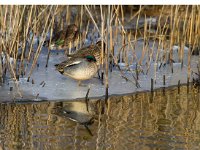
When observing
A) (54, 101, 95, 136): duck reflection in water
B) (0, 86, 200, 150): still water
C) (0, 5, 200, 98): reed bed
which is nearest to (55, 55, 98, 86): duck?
(0, 5, 200, 98): reed bed

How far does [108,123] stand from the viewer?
6469 millimetres

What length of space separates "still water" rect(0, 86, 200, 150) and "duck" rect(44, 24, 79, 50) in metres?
2.78

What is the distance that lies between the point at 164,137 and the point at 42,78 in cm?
298

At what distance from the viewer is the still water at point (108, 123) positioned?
5691 millimetres

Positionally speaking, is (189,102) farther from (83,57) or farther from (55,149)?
(55,149)

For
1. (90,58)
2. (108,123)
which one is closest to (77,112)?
(108,123)

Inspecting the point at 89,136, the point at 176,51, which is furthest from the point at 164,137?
the point at 176,51

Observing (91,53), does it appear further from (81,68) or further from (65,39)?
(65,39)

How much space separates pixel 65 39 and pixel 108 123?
13.7ft

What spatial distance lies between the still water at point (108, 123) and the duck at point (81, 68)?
535mm

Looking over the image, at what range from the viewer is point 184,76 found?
8914 millimetres

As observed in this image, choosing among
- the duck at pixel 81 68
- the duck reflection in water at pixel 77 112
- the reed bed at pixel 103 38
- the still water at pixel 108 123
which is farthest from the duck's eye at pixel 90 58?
the duck reflection in water at pixel 77 112

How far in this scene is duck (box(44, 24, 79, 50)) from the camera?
33.7 feet

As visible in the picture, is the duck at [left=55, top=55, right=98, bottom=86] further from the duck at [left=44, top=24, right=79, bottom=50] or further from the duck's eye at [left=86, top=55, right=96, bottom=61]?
the duck at [left=44, top=24, right=79, bottom=50]
